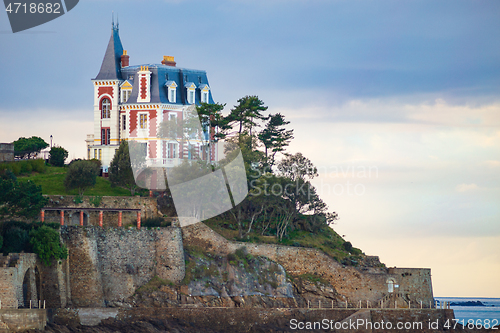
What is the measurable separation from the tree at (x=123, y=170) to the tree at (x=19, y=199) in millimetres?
14059

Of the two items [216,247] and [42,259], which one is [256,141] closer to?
[216,247]

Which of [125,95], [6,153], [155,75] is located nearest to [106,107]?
[125,95]

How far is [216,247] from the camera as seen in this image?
62.2 meters

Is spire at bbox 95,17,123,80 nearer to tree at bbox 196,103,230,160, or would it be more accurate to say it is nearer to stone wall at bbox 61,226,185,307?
tree at bbox 196,103,230,160

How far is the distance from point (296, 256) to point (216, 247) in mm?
6418

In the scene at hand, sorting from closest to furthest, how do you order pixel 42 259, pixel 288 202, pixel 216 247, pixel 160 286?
pixel 42 259
pixel 160 286
pixel 216 247
pixel 288 202

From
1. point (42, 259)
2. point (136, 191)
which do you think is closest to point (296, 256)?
point (136, 191)

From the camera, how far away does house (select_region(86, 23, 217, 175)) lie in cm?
7381

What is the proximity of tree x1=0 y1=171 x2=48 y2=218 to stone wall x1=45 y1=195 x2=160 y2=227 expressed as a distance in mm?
3515

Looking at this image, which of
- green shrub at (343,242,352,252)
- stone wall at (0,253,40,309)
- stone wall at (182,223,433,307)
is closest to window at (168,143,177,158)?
stone wall at (182,223,433,307)

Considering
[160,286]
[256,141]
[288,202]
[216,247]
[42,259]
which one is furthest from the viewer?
[256,141]

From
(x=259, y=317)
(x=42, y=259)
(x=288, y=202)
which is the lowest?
(x=259, y=317)

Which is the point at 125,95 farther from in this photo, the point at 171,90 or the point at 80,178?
the point at 80,178

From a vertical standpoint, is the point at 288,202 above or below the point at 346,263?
above
